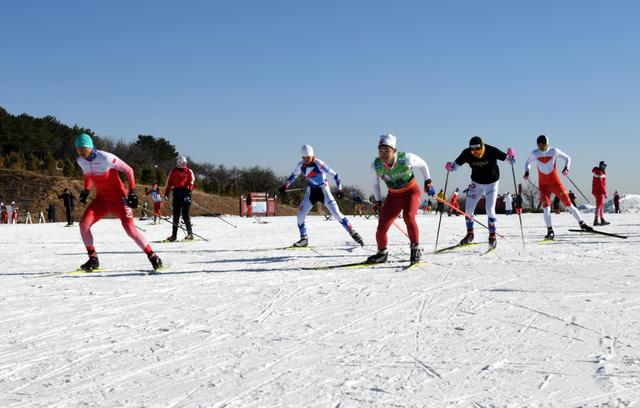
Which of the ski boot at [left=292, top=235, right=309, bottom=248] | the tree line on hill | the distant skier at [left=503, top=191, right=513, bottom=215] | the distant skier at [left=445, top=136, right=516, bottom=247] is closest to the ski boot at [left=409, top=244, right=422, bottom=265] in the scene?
the distant skier at [left=445, top=136, right=516, bottom=247]

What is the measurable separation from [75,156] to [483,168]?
6665 cm

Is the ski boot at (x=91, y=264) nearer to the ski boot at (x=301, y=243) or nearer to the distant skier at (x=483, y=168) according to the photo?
the ski boot at (x=301, y=243)

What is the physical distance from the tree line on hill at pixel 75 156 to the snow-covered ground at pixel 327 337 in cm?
4876

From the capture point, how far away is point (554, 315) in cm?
407

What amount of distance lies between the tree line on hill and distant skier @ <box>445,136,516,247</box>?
46.7m

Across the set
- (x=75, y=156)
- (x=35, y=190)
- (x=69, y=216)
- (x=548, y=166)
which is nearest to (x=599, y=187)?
(x=548, y=166)

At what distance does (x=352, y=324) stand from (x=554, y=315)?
1.52m

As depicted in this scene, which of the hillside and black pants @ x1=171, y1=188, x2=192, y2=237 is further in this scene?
the hillside

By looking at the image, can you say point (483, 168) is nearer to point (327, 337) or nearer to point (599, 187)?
point (327, 337)

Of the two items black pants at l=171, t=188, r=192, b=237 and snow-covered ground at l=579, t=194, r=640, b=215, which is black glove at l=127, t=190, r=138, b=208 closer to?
black pants at l=171, t=188, r=192, b=237

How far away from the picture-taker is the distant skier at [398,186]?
7.17 meters

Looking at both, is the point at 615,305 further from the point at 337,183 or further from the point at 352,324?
the point at 337,183

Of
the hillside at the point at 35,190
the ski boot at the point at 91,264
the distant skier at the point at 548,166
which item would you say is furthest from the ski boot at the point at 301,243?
the hillside at the point at 35,190

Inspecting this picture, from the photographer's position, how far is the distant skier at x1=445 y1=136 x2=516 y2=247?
358 inches
